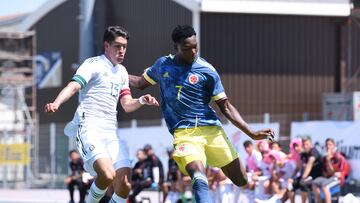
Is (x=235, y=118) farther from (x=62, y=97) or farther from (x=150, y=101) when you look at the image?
(x=62, y=97)

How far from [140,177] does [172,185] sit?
73 centimetres

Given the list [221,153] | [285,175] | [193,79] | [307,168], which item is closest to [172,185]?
[285,175]

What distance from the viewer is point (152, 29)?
117 ft

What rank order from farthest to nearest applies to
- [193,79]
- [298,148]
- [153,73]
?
[298,148] → [153,73] → [193,79]

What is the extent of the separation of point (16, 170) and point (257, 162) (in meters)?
16.9

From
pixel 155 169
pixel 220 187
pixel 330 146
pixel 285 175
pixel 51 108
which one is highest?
pixel 51 108

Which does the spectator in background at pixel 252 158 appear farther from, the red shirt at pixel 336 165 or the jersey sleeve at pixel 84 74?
the jersey sleeve at pixel 84 74

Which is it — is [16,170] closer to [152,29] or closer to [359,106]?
[152,29]

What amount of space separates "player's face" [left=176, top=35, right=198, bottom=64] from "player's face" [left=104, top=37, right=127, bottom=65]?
98 centimetres

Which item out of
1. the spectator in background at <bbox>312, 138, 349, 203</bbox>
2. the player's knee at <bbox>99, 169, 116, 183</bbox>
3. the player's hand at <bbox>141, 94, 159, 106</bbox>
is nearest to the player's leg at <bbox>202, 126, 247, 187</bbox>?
the player's hand at <bbox>141, 94, 159, 106</bbox>

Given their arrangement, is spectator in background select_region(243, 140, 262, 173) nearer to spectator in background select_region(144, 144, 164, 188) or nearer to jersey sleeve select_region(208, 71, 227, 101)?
spectator in background select_region(144, 144, 164, 188)

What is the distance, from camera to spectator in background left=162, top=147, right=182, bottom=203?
2166 cm

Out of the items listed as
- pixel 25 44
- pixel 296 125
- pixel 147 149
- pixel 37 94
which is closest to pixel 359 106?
pixel 296 125

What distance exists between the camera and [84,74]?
Result: 35.2ft
